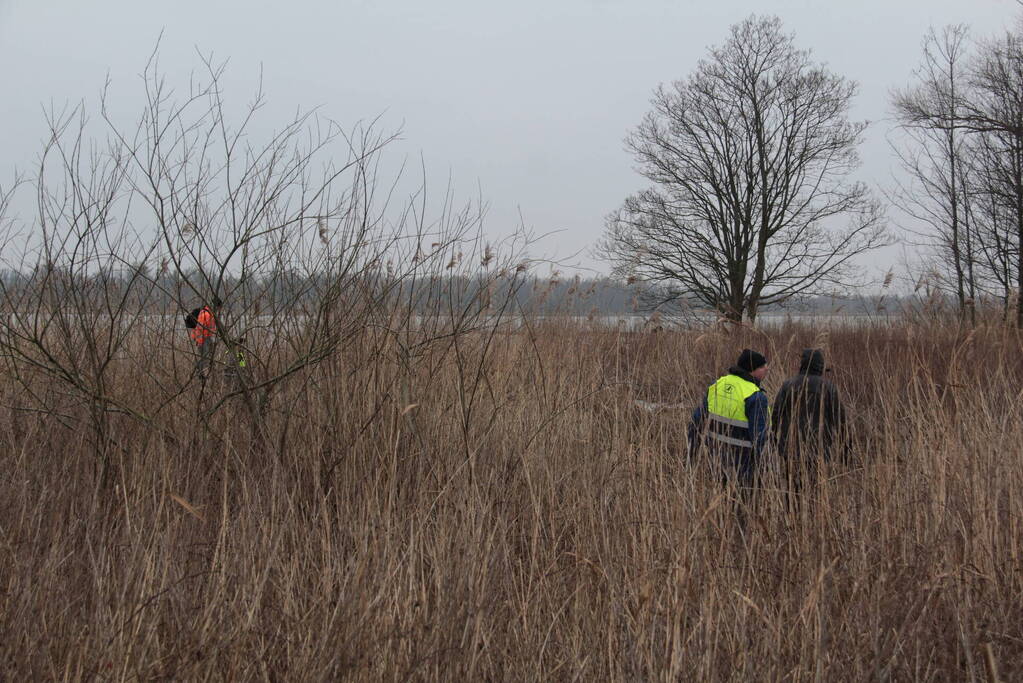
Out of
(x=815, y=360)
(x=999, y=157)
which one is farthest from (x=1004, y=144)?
(x=815, y=360)

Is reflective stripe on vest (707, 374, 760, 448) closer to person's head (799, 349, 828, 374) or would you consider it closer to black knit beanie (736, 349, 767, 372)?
black knit beanie (736, 349, 767, 372)

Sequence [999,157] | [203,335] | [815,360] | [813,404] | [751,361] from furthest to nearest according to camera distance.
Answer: [999,157], [815,360], [813,404], [751,361], [203,335]

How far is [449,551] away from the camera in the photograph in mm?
2529

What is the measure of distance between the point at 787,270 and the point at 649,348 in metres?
11.0

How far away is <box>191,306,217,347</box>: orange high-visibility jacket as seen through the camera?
3.97m

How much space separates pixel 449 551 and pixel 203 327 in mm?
2141

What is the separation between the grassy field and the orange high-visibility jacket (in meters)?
0.28

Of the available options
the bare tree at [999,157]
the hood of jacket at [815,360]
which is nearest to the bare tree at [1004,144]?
the bare tree at [999,157]

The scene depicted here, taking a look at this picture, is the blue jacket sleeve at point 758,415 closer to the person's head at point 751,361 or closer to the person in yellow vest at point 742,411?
the person in yellow vest at point 742,411

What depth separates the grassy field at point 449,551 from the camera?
2.19m

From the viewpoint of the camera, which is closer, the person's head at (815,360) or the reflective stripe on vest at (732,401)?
the reflective stripe on vest at (732,401)

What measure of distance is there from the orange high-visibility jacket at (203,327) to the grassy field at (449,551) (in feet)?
0.90

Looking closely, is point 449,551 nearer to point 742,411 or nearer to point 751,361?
point 742,411

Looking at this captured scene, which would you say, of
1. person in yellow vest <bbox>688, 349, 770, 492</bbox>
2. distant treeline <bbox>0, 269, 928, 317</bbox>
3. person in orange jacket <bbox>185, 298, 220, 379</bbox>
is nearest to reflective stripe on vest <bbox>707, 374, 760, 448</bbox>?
person in yellow vest <bbox>688, 349, 770, 492</bbox>
